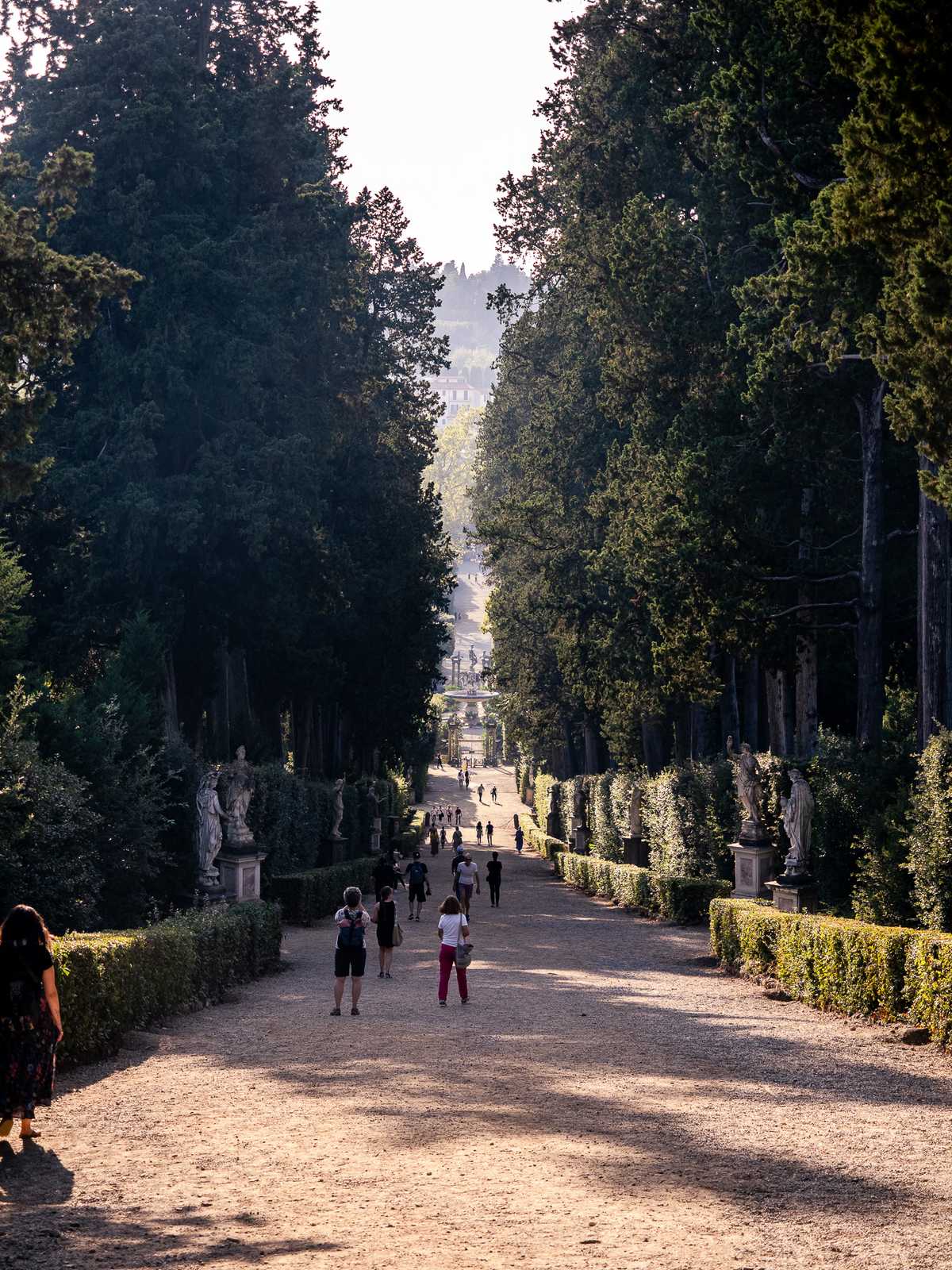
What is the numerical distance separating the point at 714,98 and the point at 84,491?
55.3ft

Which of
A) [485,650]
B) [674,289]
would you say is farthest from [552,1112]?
[485,650]

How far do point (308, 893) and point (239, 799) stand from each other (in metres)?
5.94

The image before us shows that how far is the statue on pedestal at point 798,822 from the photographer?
797 inches

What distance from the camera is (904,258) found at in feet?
41.8

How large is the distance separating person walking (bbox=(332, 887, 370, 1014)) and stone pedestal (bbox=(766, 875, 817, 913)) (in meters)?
7.53

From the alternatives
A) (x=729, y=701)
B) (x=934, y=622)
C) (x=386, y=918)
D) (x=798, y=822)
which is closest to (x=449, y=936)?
(x=386, y=918)

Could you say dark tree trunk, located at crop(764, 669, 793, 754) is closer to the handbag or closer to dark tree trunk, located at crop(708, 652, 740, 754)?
dark tree trunk, located at crop(708, 652, 740, 754)

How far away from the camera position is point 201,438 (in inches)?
1398

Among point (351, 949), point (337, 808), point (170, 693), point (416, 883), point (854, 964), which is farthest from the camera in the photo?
point (337, 808)

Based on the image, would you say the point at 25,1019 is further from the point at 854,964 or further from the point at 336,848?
the point at 336,848

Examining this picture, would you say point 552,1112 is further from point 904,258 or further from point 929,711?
point 929,711

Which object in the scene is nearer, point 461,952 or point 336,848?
point 461,952

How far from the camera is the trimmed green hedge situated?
29.0 m

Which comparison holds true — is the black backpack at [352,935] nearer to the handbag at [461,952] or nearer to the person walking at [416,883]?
the handbag at [461,952]
